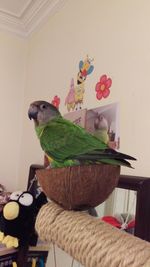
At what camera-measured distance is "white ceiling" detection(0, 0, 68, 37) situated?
1.43 meters

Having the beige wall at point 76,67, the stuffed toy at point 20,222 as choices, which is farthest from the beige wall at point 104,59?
the stuffed toy at point 20,222

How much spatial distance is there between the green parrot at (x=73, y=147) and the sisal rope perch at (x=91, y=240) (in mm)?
100

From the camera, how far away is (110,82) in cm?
92

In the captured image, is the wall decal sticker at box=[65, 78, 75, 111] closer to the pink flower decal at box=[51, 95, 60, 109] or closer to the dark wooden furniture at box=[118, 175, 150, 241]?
the pink flower decal at box=[51, 95, 60, 109]

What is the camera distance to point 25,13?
5.08ft

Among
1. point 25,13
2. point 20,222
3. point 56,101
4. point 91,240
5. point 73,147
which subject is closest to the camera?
point 91,240

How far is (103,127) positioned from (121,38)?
0.30 metres

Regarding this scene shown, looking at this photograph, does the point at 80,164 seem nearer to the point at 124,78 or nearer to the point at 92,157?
the point at 92,157

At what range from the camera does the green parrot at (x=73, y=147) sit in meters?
0.50

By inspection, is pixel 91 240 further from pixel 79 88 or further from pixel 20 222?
pixel 79 88

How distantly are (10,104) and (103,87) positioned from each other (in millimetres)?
817

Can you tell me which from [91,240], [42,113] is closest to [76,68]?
[42,113]

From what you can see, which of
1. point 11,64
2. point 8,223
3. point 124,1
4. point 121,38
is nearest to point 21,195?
point 8,223

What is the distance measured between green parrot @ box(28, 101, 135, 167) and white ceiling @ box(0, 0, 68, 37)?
100cm
